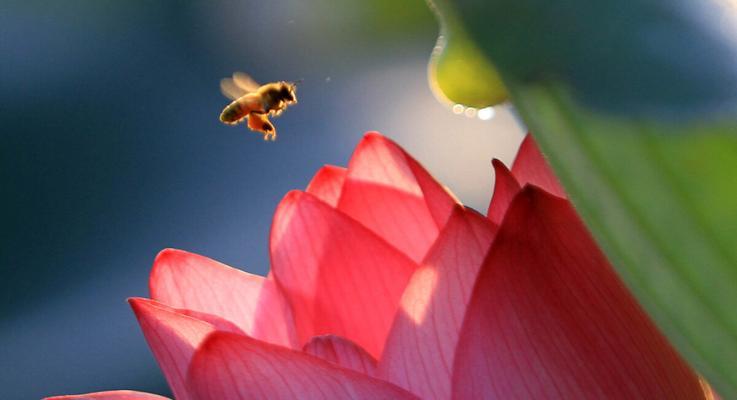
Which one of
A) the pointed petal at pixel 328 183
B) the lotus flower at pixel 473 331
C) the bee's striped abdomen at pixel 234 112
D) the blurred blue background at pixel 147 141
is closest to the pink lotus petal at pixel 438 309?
the lotus flower at pixel 473 331

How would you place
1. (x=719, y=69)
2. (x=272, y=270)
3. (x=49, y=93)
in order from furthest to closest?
(x=49, y=93) < (x=272, y=270) < (x=719, y=69)

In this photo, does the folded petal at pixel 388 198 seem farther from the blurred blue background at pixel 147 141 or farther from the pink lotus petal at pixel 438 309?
the blurred blue background at pixel 147 141

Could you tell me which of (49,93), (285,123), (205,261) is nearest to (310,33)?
(285,123)

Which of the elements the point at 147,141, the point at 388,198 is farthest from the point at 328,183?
the point at 147,141

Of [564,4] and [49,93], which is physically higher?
[49,93]

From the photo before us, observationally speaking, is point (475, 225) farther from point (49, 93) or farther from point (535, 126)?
point (49, 93)

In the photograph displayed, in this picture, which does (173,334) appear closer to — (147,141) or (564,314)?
(564,314)

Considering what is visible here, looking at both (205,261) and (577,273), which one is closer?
(577,273)
